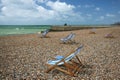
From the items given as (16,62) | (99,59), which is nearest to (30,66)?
(16,62)

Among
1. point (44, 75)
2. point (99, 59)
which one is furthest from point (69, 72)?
point (99, 59)

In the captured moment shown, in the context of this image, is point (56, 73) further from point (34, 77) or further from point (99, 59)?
point (99, 59)

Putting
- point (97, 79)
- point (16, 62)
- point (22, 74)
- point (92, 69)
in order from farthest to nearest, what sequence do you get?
Result: point (16, 62)
point (92, 69)
point (22, 74)
point (97, 79)

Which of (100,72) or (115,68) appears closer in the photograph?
(100,72)

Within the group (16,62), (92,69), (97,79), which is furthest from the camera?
(16,62)

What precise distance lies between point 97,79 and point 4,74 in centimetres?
309

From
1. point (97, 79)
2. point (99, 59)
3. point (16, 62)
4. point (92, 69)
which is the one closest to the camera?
point (97, 79)

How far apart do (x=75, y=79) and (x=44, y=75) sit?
1062 mm

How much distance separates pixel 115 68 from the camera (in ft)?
21.8

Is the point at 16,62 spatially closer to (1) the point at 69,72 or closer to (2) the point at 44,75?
(2) the point at 44,75

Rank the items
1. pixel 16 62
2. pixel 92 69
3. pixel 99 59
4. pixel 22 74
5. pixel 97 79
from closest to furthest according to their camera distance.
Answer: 1. pixel 97 79
2. pixel 22 74
3. pixel 92 69
4. pixel 16 62
5. pixel 99 59

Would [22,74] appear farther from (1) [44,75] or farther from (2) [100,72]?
(2) [100,72]

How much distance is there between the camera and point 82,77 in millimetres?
5672

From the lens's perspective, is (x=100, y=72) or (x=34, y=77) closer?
(x=34, y=77)
